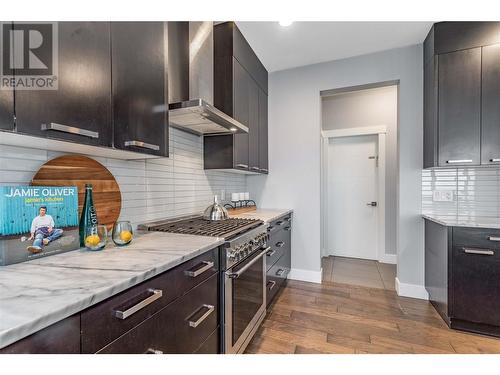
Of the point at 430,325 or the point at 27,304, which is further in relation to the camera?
the point at 430,325

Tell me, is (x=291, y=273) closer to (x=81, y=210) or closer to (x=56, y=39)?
(x=81, y=210)

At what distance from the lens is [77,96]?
981mm

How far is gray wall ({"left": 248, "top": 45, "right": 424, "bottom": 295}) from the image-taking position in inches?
102

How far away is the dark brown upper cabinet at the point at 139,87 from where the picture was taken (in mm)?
1168

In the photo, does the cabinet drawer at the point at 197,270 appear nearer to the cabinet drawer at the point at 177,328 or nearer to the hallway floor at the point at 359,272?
the cabinet drawer at the point at 177,328

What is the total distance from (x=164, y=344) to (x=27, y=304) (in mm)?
530

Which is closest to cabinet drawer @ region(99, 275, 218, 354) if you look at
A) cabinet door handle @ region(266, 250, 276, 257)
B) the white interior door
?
cabinet door handle @ region(266, 250, 276, 257)

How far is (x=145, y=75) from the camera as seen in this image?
1332mm

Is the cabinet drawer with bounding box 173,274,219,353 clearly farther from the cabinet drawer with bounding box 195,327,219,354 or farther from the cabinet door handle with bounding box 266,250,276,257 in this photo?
the cabinet door handle with bounding box 266,250,276,257

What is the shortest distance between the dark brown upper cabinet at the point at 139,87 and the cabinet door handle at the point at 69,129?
14cm

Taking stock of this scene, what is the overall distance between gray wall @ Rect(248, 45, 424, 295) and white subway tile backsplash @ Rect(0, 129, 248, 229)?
3.09 ft

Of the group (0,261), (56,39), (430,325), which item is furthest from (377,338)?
(56,39)

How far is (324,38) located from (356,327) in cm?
272

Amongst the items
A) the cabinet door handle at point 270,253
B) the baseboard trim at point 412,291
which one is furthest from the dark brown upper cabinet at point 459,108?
the cabinet door handle at point 270,253
